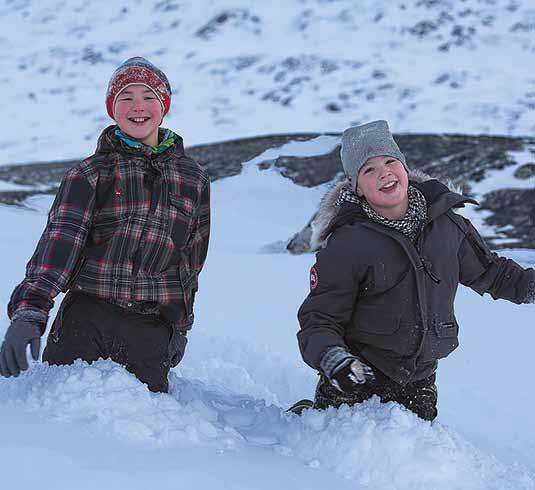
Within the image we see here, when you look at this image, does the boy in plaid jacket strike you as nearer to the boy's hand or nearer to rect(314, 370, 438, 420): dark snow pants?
rect(314, 370, 438, 420): dark snow pants

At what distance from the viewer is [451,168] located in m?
11.1

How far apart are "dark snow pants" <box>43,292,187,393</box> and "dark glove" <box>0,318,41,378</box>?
40 centimetres

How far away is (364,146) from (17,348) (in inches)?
49.3

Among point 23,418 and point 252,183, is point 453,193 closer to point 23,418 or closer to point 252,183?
point 23,418

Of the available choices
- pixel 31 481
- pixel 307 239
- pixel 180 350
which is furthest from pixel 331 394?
pixel 307 239

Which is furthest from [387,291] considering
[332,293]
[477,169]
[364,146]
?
[477,169]

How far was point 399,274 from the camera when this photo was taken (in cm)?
233

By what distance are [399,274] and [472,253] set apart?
39 cm

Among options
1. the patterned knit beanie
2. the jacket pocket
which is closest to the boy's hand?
the jacket pocket

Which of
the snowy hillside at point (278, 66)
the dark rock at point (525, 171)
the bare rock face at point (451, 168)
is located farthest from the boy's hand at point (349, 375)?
the snowy hillside at point (278, 66)

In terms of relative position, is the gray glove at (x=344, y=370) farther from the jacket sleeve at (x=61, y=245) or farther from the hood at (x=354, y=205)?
the jacket sleeve at (x=61, y=245)

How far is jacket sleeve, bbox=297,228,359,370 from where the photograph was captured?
7.46 ft

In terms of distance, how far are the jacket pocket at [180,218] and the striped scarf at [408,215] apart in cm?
55

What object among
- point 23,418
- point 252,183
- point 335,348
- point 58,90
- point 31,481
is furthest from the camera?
point 58,90
